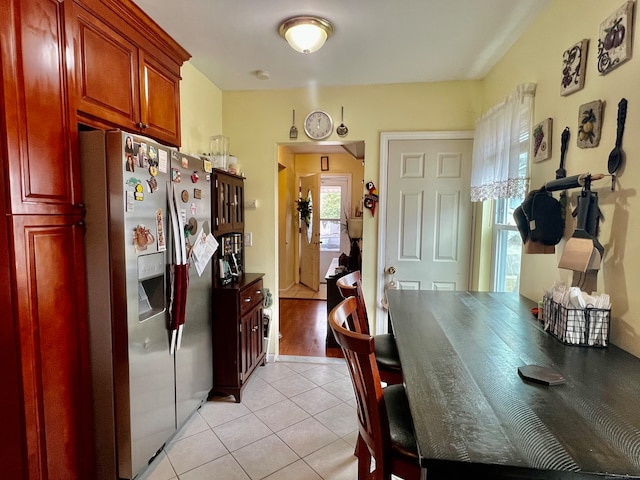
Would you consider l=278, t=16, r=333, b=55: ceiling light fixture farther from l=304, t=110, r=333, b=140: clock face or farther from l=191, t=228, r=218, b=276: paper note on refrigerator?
l=191, t=228, r=218, b=276: paper note on refrigerator

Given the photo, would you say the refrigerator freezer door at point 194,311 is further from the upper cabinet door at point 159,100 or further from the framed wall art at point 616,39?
the framed wall art at point 616,39

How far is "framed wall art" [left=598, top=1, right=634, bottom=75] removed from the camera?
1.25m

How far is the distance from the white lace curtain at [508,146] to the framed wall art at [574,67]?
319mm

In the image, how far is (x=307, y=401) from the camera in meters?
2.57

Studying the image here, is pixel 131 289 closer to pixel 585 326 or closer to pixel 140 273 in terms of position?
pixel 140 273

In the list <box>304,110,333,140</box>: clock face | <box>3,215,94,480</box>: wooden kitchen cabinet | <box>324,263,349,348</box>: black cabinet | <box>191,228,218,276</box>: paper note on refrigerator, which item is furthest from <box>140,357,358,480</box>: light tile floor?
<box>304,110,333,140</box>: clock face

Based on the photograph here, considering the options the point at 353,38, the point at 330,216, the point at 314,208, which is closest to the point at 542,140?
the point at 353,38

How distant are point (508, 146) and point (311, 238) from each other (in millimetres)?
4181

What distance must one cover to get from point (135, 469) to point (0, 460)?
57 centimetres

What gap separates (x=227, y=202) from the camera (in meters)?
2.72

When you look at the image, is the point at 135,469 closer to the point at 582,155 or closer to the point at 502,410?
the point at 502,410

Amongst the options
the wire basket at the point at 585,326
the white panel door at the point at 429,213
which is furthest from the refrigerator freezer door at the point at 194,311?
the wire basket at the point at 585,326

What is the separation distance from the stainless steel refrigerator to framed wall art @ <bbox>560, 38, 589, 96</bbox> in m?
2.06

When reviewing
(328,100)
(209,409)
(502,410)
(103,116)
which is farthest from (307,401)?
(328,100)
